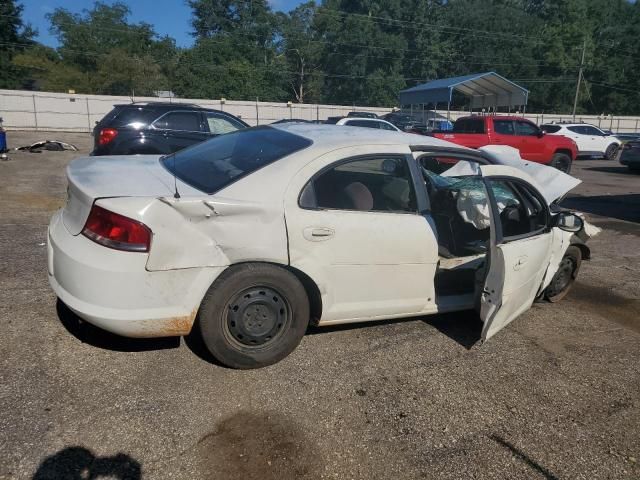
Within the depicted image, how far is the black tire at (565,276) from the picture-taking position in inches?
178

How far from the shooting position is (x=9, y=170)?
11.3 metres

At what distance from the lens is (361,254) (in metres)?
3.19

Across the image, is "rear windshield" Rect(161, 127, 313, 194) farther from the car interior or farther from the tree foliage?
the tree foliage

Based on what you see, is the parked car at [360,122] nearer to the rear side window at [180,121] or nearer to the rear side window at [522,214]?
the rear side window at [180,121]

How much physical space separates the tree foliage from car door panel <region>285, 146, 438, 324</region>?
2104 inches

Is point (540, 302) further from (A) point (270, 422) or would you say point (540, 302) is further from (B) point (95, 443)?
(B) point (95, 443)

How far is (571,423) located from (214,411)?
2.05 metres

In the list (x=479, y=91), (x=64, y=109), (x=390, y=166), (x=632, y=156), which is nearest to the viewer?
(x=390, y=166)

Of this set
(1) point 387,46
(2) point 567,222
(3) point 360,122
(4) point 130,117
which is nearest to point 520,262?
(2) point 567,222

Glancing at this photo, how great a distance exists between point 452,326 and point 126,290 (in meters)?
2.55

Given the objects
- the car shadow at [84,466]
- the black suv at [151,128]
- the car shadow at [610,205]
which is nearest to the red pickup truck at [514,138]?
the car shadow at [610,205]

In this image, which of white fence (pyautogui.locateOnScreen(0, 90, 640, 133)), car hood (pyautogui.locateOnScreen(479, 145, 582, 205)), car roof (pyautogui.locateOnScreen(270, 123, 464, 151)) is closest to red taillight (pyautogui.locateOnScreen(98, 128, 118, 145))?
car roof (pyautogui.locateOnScreen(270, 123, 464, 151))

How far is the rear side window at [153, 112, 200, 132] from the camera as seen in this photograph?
9001 mm

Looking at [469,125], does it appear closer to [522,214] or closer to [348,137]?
[522,214]
